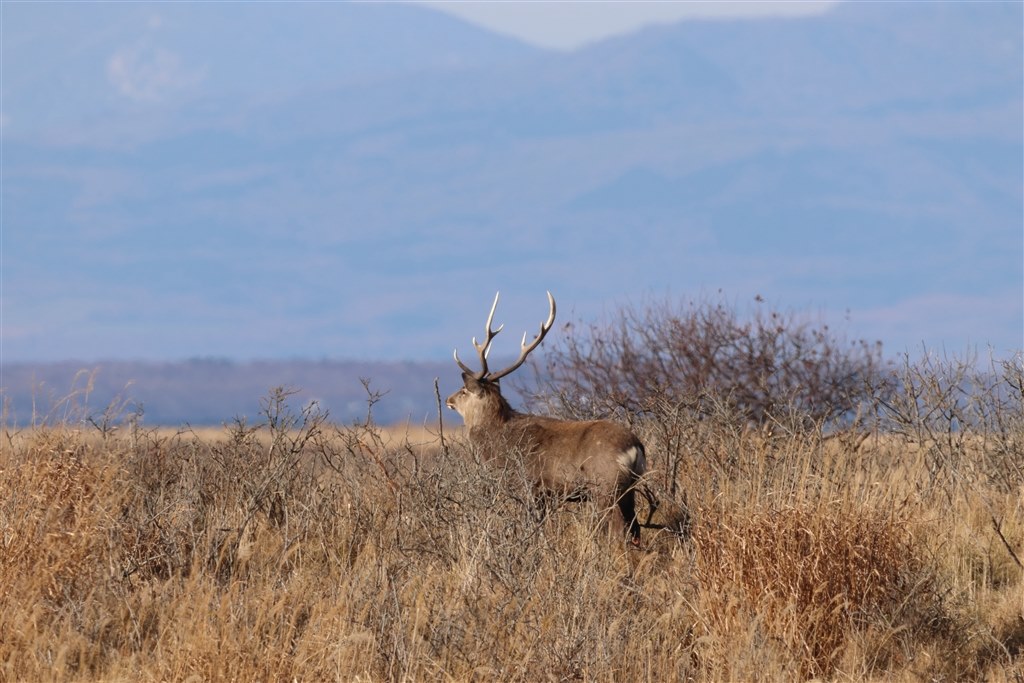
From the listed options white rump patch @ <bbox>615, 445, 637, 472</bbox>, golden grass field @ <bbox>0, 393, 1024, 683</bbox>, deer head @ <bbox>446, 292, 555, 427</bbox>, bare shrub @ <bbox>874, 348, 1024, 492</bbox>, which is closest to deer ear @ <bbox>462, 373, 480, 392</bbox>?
deer head @ <bbox>446, 292, 555, 427</bbox>

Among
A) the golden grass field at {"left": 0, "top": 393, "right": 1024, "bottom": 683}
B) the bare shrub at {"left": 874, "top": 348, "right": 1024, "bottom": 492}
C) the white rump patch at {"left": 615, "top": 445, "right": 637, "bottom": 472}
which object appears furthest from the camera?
the bare shrub at {"left": 874, "top": 348, "right": 1024, "bottom": 492}

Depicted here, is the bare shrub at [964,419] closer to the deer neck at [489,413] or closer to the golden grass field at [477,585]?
the golden grass field at [477,585]

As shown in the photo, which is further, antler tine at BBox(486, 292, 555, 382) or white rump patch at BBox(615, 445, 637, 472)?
antler tine at BBox(486, 292, 555, 382)

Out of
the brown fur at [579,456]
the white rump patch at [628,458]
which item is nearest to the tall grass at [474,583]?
the brown fur at [579,456]

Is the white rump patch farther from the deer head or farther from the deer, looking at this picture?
the deer head

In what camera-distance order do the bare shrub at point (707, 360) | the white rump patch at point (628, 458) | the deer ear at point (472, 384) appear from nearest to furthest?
the white rump patch at point (628, 458)
the deer ear at point (472, 384)
the bare shrub at point (707, 360)

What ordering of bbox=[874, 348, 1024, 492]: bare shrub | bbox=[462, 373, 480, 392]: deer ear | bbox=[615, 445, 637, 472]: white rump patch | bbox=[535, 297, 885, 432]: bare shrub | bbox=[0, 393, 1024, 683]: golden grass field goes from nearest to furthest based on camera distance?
bbox=[0, 393, 1024, 683]: golden grass field → bbox=[615, 445, 637, 472]: white rump patch → bbox=[874, 348, 1024, 492]: bare shrub → bbox=[462, 373, 480, 392]: deer ear → bbox=[535, 297, 885, 432]: bare shrub

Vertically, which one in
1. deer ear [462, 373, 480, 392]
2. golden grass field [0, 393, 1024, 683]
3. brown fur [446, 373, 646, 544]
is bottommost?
golden grass field [0, 393, 1024, 683]

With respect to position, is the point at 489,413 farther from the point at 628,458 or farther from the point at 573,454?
the point at 628,458

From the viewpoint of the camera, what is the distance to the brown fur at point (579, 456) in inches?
343

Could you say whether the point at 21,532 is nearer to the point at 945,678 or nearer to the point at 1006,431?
the point at 945,678

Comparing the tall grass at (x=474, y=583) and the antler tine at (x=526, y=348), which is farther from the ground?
the antler tine at (x=526, y=348)

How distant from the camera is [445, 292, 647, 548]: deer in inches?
342

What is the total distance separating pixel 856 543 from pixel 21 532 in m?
4.46
